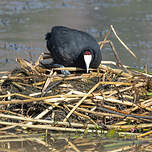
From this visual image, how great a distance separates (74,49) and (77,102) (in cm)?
87

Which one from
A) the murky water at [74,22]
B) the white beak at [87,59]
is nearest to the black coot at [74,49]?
the white beak at [87,59]

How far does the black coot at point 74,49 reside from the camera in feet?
15.8

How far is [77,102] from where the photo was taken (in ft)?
14.4

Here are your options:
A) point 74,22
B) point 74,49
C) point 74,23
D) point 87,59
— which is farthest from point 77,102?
point 74,22

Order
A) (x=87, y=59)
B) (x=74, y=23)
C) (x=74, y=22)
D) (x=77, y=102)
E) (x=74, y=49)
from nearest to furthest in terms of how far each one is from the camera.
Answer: (x=77, y=102)
(x=87, y=59)
(x=74, y=49)
(x=74, y=23)
(x=74, y=22)

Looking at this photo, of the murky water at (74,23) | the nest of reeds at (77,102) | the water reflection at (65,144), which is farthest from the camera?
the murky water at (74,23)

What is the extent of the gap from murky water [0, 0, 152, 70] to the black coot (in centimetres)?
147

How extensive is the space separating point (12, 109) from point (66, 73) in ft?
2.83

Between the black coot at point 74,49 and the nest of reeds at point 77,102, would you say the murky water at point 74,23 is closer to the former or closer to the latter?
the black coot at point 74,49

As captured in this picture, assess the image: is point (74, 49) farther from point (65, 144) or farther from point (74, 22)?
point (74, 22)

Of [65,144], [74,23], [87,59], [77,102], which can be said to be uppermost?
[74,23]

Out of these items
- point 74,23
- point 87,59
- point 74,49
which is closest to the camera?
point 87,59

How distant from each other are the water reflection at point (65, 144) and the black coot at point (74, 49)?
990 mm

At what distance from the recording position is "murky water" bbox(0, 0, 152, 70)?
8.04 meters
